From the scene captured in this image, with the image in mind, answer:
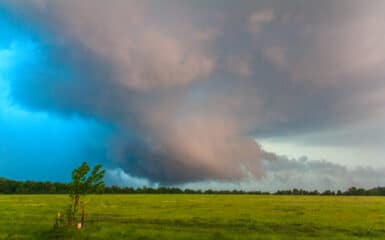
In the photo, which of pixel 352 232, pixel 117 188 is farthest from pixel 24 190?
pixel 352 232

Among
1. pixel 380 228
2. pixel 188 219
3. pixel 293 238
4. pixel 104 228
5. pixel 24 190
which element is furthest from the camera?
pixel 24 190

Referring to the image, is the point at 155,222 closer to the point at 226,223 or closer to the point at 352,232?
the point at 226,223

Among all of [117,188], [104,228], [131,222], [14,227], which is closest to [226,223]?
[131,222]

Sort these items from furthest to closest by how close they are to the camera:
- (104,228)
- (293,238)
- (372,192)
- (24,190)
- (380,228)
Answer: (372,192) → (24,190) → (380,228) → (104,228) → (293,238)

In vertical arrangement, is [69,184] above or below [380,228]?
above

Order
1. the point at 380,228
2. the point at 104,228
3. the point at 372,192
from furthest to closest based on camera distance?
the point at 372,192
the point at 380,228
the point at 104,228

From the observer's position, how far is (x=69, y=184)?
31.4 meters

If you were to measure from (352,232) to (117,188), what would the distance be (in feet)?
420

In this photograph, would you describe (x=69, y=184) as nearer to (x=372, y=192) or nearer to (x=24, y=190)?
(x=24, y=190)

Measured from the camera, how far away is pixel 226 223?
114 feet

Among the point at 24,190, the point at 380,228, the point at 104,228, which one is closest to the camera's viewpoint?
the point at 104,228

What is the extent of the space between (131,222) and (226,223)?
8.89m

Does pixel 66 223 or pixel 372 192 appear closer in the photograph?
pixel 66 223

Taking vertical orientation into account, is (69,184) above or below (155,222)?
Answer: above
